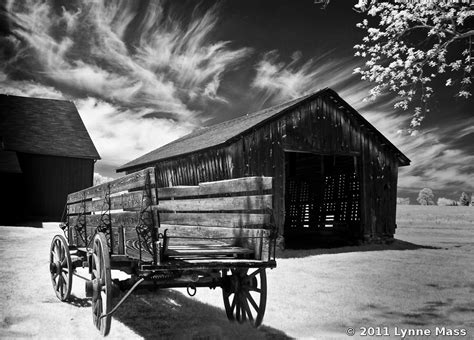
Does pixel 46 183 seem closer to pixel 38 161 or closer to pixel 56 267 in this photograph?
pixel 38 161

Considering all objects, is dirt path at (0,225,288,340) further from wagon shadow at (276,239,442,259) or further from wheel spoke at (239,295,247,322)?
wagon shadow at (276,239,442,259)

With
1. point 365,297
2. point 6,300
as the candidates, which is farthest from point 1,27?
point 365,297

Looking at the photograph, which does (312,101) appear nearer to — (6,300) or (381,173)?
(381,173)

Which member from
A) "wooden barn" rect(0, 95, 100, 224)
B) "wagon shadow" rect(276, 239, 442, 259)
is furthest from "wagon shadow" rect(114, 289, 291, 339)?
"wooden barn" rect(0, 95, 100, 224)

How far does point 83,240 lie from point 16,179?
23.3m

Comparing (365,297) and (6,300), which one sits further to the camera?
(365,297)

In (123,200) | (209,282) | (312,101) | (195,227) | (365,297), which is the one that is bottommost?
(365,297)

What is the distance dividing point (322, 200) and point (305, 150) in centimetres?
422

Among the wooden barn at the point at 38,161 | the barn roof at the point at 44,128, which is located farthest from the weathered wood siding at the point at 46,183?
the barn roof at the point at 44,128

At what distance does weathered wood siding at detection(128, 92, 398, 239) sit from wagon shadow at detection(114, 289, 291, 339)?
6909 mm

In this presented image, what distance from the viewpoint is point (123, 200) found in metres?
4.99

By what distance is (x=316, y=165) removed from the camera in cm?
1956

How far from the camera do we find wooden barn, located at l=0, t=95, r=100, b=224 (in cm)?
2639

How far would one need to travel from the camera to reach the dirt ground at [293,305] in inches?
216
